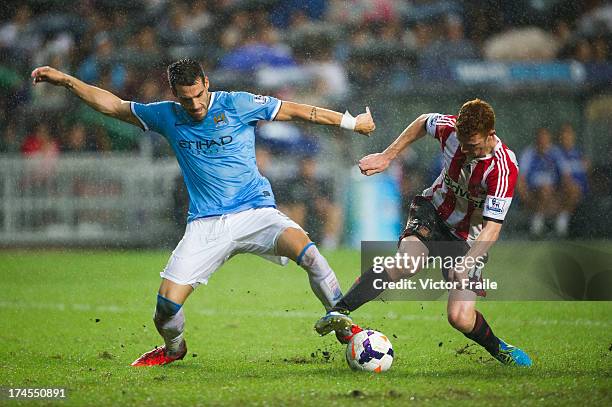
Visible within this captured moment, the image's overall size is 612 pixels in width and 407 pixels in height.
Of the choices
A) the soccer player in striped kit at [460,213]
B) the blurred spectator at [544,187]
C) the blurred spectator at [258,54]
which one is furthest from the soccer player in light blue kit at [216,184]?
the blurred spectator at [258,54]

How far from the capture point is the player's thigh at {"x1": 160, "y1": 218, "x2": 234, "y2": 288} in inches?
247

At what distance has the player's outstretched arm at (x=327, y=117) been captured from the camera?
6.27m

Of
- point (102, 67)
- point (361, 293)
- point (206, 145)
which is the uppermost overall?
point (102, 67)

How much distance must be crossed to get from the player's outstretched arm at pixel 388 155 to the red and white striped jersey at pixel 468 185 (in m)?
0.07

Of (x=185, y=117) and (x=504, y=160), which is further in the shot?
(x=185, y=117)

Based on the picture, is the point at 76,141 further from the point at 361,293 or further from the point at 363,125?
the point at 361,293

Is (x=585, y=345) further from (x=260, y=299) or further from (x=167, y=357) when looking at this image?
(x=260, y=299)

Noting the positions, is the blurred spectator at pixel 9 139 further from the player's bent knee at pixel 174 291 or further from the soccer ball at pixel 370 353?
the soccer ball at pixel 370 353

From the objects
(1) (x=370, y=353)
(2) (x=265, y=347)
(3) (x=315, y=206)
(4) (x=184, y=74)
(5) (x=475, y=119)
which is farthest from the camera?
(3) (x=315, y=206)

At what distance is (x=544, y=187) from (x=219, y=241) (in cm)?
848

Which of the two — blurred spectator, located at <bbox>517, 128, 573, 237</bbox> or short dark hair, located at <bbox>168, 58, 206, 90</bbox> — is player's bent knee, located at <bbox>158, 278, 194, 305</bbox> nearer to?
short dark hair, located at <bbox>168, 58, 206, 90</bbox>

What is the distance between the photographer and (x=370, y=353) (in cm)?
590

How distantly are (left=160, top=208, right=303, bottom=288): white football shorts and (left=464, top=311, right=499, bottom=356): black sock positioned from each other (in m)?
1.31

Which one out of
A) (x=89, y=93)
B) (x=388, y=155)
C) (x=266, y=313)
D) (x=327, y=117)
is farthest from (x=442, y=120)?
(x=266, y=313)
